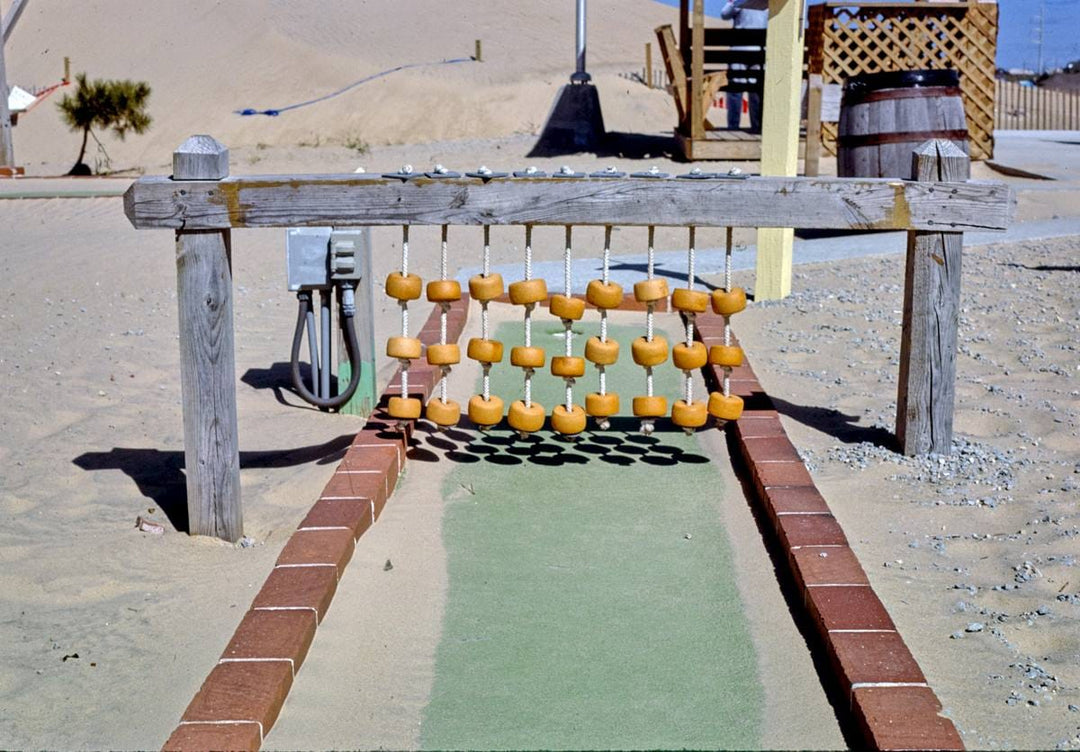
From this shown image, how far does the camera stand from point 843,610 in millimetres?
3408

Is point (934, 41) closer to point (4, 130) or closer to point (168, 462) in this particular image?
point (168, 462)

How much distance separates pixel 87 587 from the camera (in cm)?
400

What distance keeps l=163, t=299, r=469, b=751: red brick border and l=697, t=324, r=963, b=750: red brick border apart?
141 centimetres

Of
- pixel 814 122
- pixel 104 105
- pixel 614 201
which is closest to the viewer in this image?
pixel 614 201

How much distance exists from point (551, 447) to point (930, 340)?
1.63 m

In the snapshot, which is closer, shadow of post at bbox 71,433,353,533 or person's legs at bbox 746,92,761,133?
shadow of post at bbox 71,433,353,533

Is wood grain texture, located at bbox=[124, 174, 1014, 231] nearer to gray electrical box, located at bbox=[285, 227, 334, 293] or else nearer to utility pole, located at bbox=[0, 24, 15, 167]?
gray electrical box, located at bbox=[285, 227, 334, 293]

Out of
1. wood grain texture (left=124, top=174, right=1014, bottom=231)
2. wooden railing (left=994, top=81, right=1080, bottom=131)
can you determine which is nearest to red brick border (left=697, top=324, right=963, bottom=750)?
wood grain texture (left=124, top=174, right=1014, bottom=231)

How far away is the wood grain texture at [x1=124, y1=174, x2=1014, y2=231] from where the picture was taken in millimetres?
4484

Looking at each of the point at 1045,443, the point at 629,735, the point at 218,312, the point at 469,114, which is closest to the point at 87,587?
the point at 218,312

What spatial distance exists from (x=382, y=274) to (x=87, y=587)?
6.19 m

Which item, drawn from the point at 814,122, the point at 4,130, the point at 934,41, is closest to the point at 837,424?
the point at 814,122

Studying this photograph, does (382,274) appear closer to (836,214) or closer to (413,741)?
(836,214)

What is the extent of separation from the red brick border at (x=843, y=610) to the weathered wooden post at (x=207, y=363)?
1938 mm
